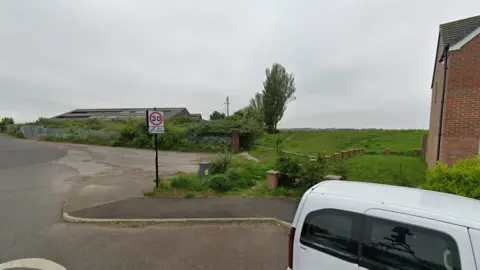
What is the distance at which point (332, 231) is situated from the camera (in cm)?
243

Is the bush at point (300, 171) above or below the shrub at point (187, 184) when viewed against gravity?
above

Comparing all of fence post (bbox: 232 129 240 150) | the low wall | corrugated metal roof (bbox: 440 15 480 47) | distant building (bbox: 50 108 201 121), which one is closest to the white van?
corrugated metal roof (bbox: 440 15 480 47)

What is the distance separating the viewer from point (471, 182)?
12.5 ft

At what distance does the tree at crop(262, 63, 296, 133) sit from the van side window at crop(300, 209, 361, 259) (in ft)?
134

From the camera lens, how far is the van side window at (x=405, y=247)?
71.9 inches

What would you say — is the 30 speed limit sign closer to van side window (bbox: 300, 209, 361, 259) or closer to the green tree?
van side window (bbox: 300, 209, 361, 259)

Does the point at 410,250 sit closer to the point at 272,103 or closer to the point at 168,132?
the point at 168,132

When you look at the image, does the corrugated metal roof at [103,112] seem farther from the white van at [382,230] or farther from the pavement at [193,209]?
the white van at [382,230]

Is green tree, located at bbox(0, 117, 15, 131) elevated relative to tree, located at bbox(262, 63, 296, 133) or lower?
lower

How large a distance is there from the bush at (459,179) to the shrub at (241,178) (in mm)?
5595

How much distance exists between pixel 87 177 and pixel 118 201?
16.8 feet

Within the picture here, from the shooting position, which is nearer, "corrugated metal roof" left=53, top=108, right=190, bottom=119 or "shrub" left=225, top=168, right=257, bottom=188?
"shrub" left=225, top=168, right=257, bottom=188

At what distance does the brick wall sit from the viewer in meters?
6.54

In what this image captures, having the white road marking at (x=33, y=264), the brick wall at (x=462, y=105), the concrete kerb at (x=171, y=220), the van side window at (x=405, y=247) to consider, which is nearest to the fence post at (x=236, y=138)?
the concrete kerb at (x=171, y=220)
